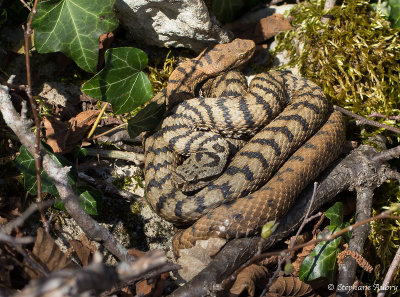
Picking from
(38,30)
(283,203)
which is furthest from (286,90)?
(38,30)

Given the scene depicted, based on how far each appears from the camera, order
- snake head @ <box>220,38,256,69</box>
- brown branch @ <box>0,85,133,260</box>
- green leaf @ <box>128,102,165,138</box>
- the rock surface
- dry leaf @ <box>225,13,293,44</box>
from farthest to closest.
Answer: dry leaf @ <box>225,13,293,44</box> → snake head @ <box>220,38,256,69</box> → the rock surface → green leaf @ <box>128,102,165,138</box> → brown branch @ <box>0,85,133,260</box>

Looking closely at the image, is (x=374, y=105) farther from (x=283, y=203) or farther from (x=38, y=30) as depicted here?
(x=38, y=30)

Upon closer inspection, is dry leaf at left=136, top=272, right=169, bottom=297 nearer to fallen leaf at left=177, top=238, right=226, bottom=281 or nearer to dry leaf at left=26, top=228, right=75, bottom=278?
fallen leaf at left=177, top=238, right=226, bottom=281

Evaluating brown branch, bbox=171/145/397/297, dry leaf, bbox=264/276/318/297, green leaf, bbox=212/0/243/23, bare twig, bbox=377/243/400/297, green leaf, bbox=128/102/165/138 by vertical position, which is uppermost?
green leaf, bbox=212/0/243/23

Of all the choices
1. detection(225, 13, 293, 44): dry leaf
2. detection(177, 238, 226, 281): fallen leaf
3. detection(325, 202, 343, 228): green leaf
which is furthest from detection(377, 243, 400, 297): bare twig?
detection(225, 13, 293, 44): dry leaf

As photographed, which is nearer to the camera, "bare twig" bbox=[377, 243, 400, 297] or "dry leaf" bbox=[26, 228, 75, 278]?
"dry leaf" bbox=[26, 228, 75, 278]

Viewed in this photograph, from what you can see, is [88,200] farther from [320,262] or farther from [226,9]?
[226,9]

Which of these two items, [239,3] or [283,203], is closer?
[283,203]
